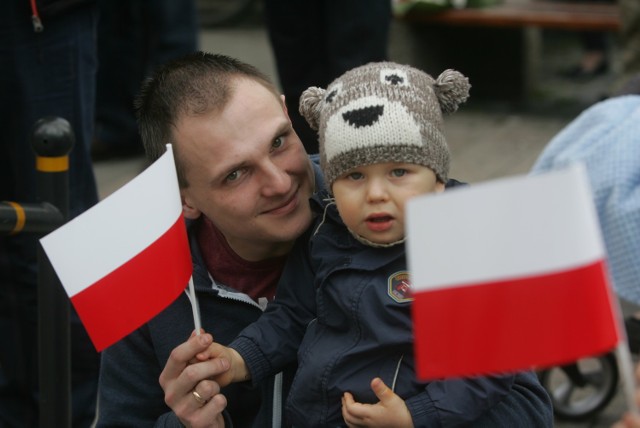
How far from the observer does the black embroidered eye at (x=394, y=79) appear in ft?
7.03

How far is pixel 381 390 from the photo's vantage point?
201 centimetres

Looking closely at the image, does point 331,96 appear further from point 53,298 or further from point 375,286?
point 53,298

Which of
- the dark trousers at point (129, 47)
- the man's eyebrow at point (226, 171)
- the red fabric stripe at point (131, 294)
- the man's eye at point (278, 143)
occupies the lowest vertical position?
the dark trousers at point (129, 47)

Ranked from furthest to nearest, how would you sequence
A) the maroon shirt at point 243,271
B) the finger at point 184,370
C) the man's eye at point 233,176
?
the maroon shirt at point 243,271 → the man's eye at point 233,176 → the finger at point 184,370

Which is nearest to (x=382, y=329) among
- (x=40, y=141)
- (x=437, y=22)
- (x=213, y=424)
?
(x=213, y=424)

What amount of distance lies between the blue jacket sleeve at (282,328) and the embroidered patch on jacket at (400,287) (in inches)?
8.5

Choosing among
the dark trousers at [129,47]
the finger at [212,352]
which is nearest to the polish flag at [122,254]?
the finger at [212,352]

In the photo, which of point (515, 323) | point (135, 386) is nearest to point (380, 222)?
point (515, 323)

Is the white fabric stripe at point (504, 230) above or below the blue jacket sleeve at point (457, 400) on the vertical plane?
above

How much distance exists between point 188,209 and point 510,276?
1059 millimetres

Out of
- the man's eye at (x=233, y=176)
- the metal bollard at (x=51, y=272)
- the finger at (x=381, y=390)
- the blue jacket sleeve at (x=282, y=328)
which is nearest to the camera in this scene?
the finger at (x=381, y=390)

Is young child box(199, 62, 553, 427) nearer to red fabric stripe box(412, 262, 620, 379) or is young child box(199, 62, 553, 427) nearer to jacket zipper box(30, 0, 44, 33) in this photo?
red fabric stripe box(412, 262, 620, 379)

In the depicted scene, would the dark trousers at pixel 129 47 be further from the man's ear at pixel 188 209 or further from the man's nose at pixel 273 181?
the man's nose at pixel 273 181

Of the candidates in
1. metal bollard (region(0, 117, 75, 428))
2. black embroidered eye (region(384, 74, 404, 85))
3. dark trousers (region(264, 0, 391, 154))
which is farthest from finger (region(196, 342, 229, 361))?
dark trousers (region(264, 0, 391, 154))
